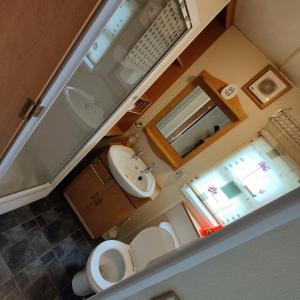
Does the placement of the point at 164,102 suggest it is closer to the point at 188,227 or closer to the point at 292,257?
the point at 188,227

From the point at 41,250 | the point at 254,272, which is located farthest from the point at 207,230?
the point at 254,272

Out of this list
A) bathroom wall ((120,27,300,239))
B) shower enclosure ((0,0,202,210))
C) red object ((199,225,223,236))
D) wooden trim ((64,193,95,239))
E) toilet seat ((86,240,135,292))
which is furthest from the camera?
wooden trim ((64,193,95,239))

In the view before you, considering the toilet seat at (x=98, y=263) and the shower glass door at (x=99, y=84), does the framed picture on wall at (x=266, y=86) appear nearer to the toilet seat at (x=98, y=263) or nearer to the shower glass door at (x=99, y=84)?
the shower glass door at (x=99, y=84)

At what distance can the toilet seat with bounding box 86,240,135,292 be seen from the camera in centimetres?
167

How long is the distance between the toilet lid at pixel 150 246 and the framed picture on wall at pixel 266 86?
3.91 feet

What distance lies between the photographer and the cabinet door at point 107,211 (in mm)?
2057

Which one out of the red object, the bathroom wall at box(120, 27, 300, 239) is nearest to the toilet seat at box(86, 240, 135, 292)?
the bathroom wall at box(120, 27, 300, 239)

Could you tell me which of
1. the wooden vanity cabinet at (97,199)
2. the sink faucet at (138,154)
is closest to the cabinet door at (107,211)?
the wooden vanity cabinet at (97,199)

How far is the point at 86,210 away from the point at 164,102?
47.1 inches

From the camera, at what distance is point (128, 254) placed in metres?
1.99

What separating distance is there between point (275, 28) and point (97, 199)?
184 centimetres

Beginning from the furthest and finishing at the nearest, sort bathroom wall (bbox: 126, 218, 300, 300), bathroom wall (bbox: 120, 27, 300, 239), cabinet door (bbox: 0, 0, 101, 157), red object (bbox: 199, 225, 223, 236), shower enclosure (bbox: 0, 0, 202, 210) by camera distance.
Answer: red object (bbox: 199, 225, 223, 236) → bathroom wall (bbox: 120, 27, 300, 239) → shower enclosure (bbox: 0, 0, 202, 210) → cabinet door (bbox: 0, 0, 101, 157) → bathroom wall (bbox: 126, 218, 300, 300)

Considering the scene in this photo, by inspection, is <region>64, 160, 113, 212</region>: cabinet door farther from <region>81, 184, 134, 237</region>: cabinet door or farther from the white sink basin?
the white sink basin

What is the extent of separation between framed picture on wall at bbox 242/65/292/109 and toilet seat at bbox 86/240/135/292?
1.50 metres
